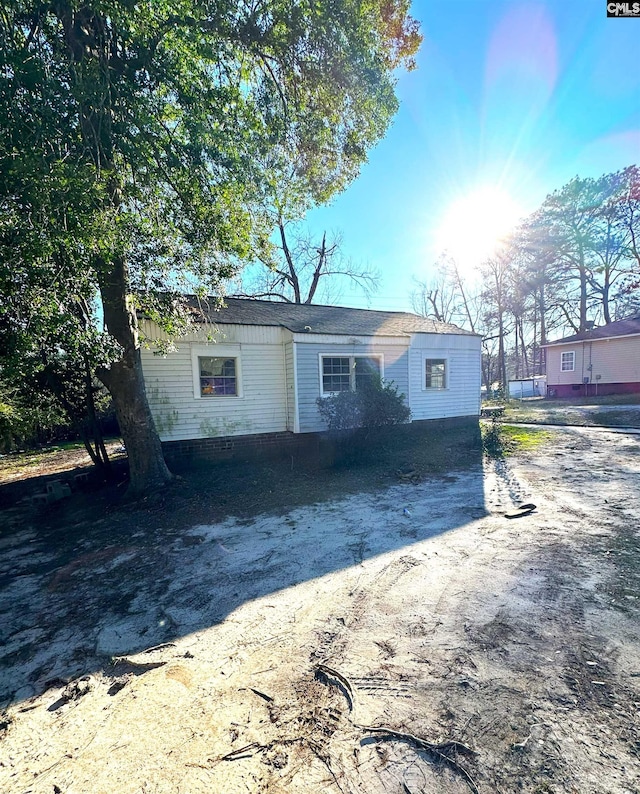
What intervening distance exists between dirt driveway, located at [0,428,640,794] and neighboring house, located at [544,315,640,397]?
18.8m

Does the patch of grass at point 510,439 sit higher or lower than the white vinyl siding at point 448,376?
lower

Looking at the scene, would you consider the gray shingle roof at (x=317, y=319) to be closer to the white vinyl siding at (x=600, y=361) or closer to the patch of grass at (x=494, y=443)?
the patch of grass at (x=494, y=443)

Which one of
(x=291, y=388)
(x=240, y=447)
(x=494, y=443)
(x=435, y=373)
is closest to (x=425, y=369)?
(x=435, y=373)

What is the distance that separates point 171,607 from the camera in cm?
313

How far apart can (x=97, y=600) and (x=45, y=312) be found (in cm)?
341

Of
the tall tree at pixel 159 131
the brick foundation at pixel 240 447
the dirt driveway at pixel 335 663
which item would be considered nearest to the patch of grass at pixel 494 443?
the dirt driveway at pixel 335 663

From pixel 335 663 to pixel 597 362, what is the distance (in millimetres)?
23509

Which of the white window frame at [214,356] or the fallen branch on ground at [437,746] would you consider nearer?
the fallen branch on ground at [437,746]

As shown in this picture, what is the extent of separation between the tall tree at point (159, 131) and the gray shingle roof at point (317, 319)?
7.86 feet

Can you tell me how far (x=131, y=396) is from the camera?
644 cm

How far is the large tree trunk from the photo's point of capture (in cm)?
614

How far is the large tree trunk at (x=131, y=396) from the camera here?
6141 mm

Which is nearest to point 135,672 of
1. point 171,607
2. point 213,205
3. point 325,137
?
point 171,607

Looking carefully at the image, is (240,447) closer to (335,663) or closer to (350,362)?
(350,362)
